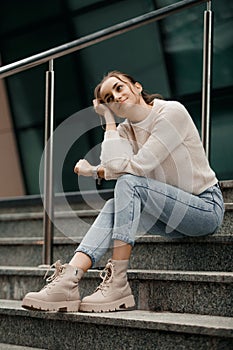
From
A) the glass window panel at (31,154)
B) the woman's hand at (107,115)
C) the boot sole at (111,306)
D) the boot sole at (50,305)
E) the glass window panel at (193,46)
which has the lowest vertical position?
the boot sole at (111,306)

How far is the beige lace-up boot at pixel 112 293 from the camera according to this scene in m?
1.86

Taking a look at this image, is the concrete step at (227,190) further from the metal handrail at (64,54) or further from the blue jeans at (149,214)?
the blue jeans at (149,214)

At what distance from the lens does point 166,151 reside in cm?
200

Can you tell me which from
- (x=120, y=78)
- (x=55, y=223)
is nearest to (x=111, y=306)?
(x=120, y=78)

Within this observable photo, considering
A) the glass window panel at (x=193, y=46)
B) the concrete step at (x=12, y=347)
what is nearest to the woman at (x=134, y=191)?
the concrete step at (x=12, y=347)

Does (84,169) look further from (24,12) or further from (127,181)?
(24,12)

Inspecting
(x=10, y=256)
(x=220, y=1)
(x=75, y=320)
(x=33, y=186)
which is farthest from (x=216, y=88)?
(x=75, y=320)

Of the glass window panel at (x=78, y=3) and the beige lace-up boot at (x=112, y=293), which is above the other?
the glass window panel at (x=78, y=3)

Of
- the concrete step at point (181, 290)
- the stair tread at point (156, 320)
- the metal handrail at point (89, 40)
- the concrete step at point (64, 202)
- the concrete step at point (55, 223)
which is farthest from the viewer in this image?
the concrete step at point (64, 202)

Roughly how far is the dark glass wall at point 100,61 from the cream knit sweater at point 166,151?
7.31ft

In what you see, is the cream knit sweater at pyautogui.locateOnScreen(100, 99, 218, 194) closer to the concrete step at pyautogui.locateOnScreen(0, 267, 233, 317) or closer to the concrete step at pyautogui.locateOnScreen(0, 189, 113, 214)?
the concrete step at pyautogui.locateOnScreen(0, 267, 233, 317)

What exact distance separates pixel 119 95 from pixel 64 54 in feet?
1.07

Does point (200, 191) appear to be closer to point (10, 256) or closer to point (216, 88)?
point (10, 256)

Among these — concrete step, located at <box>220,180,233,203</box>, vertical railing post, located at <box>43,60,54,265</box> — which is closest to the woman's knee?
vertical railing post, located at <box>43,60,54,265</box>
